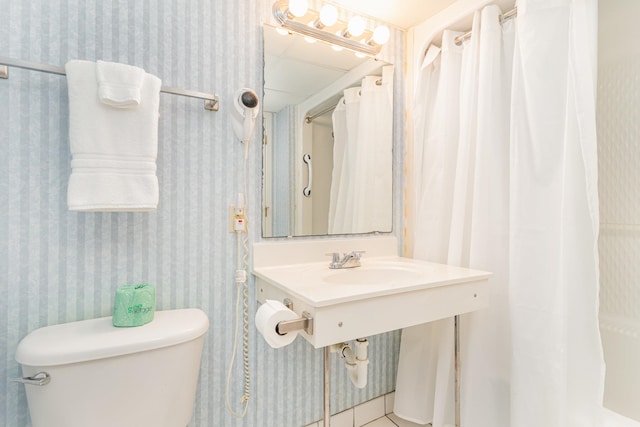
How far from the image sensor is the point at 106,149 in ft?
3.12

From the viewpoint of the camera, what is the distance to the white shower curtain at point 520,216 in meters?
1.06

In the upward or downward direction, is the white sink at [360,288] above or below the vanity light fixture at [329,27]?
below

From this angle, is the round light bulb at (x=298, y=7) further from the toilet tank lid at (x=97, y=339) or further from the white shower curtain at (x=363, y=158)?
the toilet tank lid at (x=97, y=339)

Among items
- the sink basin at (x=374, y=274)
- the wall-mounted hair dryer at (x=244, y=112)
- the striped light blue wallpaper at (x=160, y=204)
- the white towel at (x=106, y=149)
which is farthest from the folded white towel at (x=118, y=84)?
the sink basin at (x=374, y=274)

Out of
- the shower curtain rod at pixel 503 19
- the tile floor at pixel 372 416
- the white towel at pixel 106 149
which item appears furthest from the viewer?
the tile floor at pixel 372 416

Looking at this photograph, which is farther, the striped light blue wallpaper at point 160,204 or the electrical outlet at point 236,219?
the electrical outlet at point 236,219

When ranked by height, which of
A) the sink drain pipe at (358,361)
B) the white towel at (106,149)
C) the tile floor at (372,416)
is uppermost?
the white towel at (106,149)

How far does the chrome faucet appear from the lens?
1390 millimetres

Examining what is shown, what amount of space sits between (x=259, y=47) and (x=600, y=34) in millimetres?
1426

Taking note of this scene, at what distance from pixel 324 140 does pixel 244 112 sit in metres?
0.42

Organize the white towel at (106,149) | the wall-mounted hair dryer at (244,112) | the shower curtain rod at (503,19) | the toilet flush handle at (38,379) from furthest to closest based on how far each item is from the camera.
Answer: the shower curtain rod at (503,19) → the wall-mounted hair dryer at (244,112) → the white towel at (106,149) → the toilet flush handle at (38,379)

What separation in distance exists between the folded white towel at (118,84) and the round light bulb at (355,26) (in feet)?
3.10

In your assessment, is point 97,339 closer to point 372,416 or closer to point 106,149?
point 106,149

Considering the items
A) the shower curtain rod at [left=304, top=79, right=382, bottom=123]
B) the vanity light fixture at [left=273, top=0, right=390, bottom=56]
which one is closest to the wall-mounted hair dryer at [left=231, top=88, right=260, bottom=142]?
the shower curtain rod at [left=304, top=79, right=382, bottom=123]
